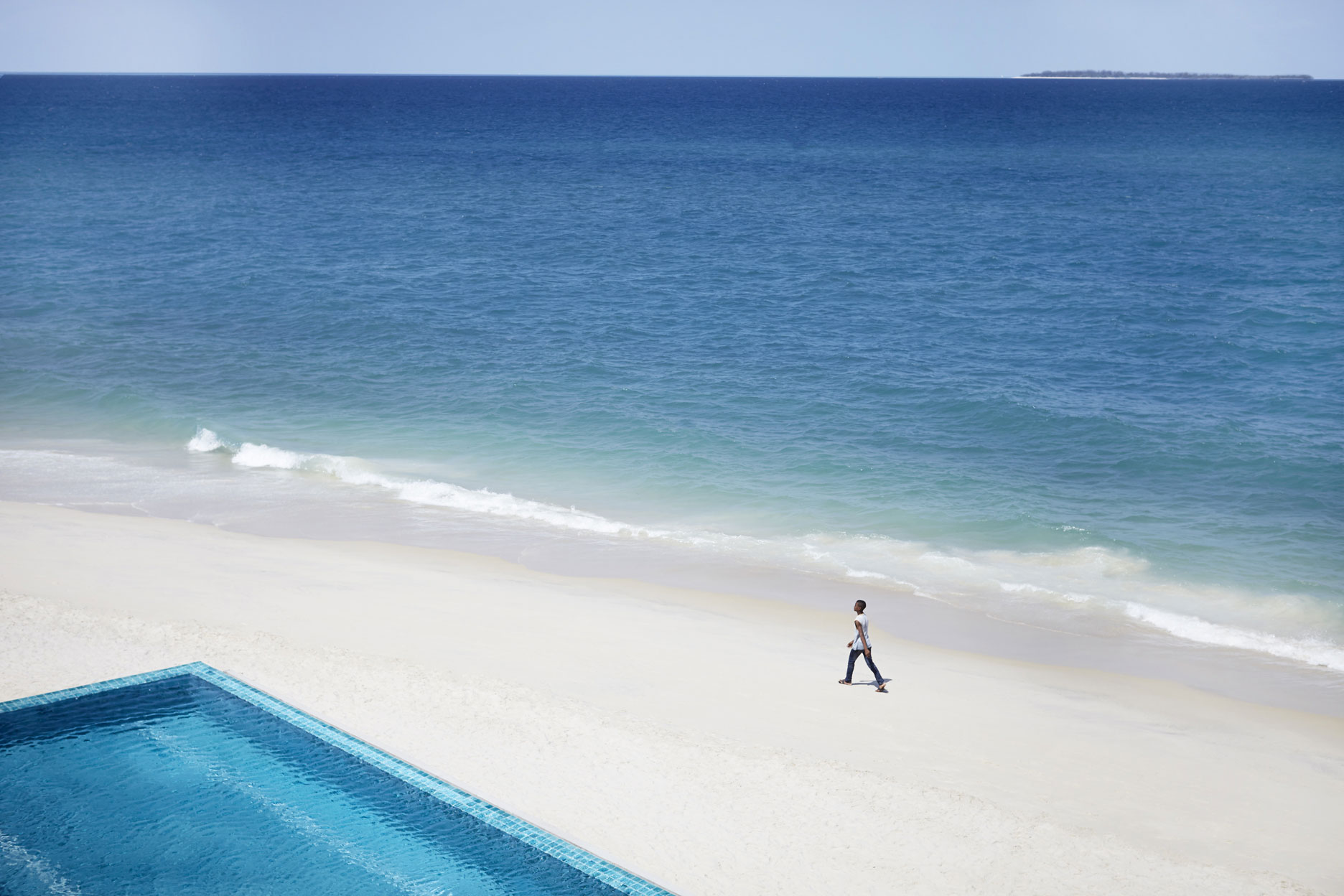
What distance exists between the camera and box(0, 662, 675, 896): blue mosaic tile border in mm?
8922

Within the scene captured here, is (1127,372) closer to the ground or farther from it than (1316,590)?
farther from it

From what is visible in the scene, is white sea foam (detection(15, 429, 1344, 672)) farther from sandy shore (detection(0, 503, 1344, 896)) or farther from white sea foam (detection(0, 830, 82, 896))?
white sea foam (detection(0, 830, 82, 896))

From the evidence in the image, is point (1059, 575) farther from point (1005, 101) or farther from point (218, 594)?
point (1005, 101)

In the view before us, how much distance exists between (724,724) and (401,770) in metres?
3.60

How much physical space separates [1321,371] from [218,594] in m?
25.3

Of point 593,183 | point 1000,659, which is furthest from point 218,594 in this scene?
point 593,183

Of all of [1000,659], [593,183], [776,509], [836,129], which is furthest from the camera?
[836,129]

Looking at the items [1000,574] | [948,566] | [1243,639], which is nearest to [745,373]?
[948,566]

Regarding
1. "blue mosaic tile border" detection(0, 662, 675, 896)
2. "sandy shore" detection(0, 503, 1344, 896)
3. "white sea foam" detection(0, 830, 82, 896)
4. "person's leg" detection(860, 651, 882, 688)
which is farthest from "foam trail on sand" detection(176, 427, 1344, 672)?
"white sea foam" detection(0, 830, 82, 896)

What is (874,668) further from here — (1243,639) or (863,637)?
(1243,639)

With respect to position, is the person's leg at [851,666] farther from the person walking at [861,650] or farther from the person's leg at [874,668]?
the person's leg at [874,668]

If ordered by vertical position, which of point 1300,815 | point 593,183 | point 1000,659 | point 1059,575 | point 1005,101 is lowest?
point 1300,815

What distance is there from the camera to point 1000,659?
14352mm

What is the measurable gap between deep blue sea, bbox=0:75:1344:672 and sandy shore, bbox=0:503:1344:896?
2621 millimetres
